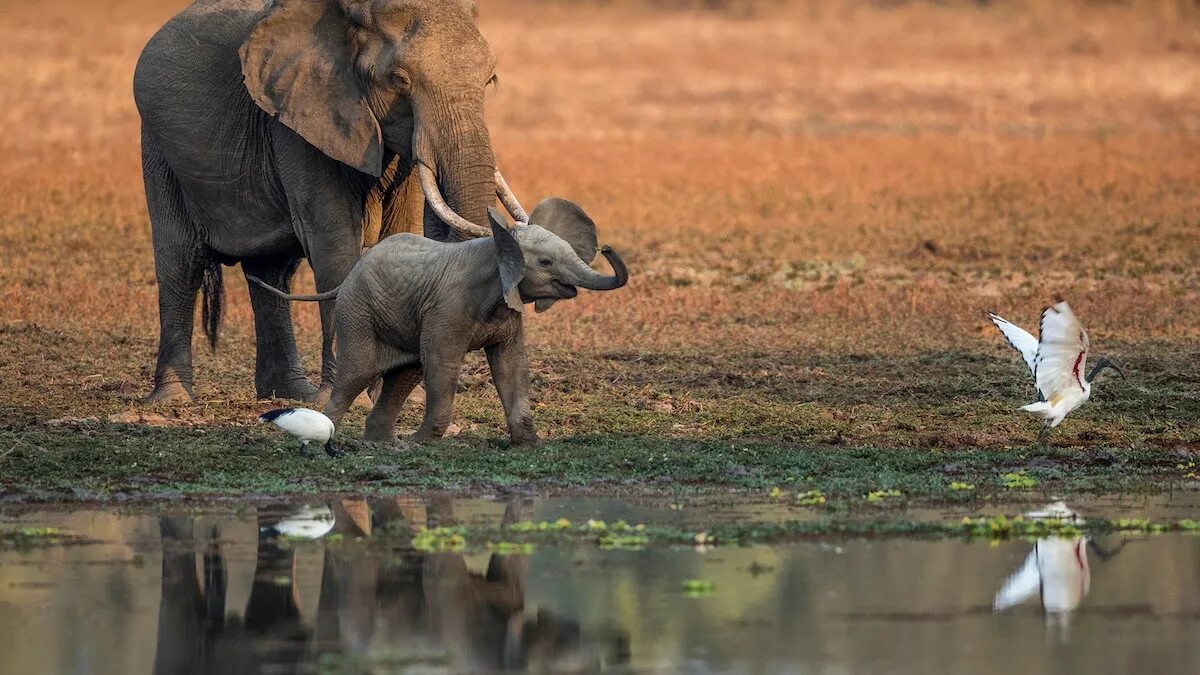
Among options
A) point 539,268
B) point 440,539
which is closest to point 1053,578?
point 440,539

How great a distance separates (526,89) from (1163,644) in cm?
2991

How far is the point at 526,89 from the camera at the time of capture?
36031mm

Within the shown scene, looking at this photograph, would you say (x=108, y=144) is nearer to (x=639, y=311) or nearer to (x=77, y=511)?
(x=639, y=311)

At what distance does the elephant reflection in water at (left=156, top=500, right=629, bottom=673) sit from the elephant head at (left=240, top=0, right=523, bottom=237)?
10.7 feet

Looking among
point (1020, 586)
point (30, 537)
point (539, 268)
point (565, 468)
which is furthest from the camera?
point (539, 268)

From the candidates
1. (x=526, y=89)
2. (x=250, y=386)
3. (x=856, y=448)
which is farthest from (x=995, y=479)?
(x=526, y=89)

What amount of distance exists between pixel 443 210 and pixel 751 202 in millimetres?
12791

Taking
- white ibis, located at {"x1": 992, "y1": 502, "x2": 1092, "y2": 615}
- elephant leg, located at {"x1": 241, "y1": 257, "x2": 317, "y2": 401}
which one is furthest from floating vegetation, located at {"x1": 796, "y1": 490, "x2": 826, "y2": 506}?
elephant leg, located at {"x1": 241, "y1": 257, "x2": 317, "y2": 401}

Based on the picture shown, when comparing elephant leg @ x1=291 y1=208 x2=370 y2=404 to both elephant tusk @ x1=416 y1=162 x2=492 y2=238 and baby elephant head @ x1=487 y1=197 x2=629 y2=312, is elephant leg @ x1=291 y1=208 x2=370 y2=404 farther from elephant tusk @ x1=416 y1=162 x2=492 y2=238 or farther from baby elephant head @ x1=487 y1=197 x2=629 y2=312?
baby elephant head @ x1=487 y1=197 x2=629 y2=312

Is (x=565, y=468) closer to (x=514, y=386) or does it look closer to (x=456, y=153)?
(x=514, y=386)

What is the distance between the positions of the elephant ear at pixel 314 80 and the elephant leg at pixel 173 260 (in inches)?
48.7

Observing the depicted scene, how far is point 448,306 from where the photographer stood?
33.4 ft

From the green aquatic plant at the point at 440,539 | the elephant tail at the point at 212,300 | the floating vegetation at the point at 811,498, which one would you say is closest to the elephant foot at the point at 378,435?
the green aquatic plant at the point at 440,539

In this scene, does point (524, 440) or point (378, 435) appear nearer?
point (524, 440)
